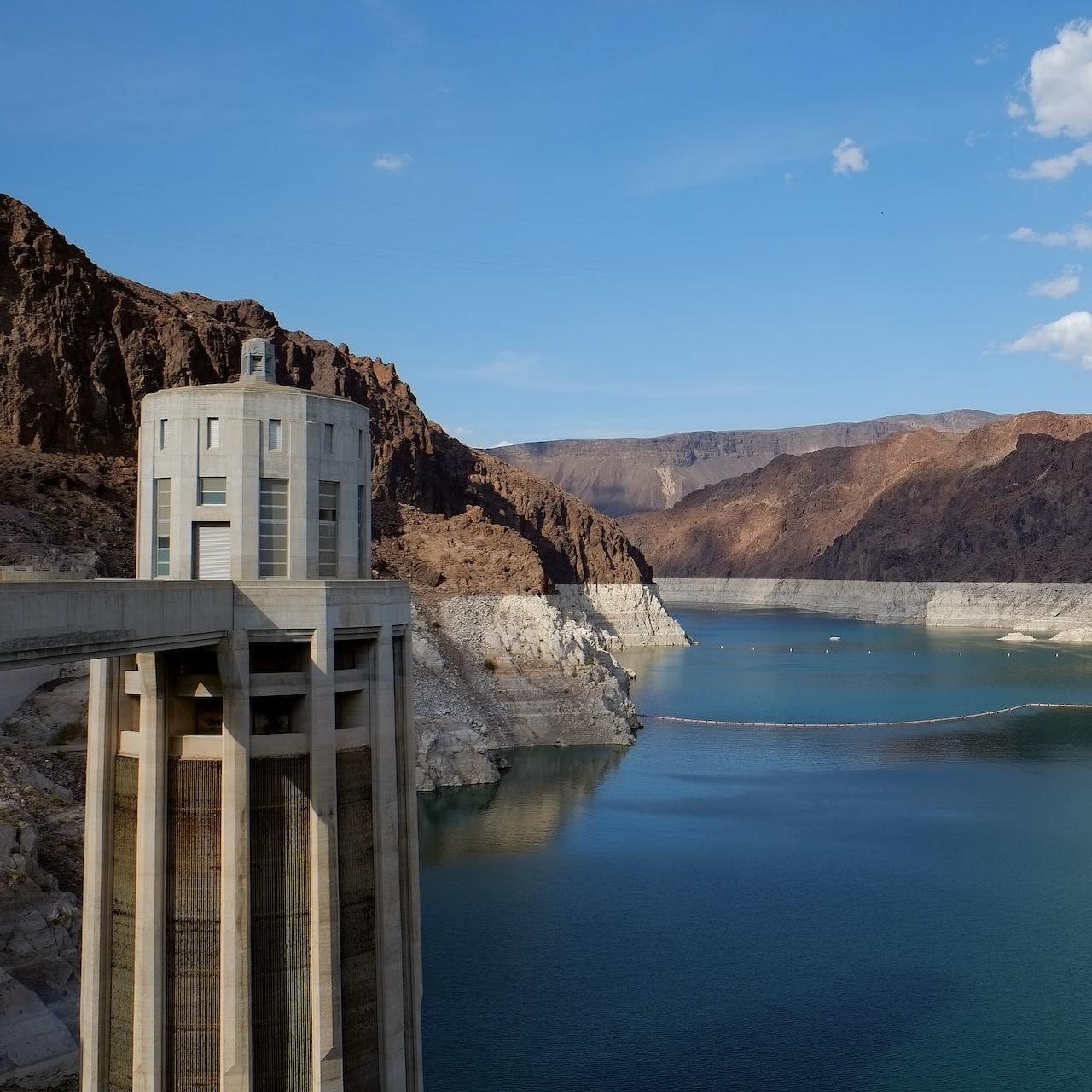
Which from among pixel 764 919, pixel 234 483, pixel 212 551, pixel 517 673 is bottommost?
pixel 764 919

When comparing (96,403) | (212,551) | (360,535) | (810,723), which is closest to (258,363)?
(360,535)

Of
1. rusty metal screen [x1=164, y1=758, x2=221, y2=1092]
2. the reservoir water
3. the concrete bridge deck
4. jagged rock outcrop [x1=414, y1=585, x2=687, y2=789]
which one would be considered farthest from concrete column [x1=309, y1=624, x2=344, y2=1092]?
jagged rock outcrop [x1=414, y1=585, x2=687, y2=789]

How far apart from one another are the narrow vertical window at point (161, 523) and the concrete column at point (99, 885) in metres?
1.38

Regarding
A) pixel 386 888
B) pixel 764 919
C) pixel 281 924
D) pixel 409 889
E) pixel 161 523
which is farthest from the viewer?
pixel 764 919

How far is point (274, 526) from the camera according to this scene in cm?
1700

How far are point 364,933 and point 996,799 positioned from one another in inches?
2140

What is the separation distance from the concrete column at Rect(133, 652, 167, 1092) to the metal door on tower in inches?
53.8

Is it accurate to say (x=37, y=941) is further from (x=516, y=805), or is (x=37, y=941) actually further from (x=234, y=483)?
(x=516, y=805)

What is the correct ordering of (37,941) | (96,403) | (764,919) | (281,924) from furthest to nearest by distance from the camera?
(96,403) < (764,919) < (37,941) < (281,924)

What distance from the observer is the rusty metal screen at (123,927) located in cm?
1606

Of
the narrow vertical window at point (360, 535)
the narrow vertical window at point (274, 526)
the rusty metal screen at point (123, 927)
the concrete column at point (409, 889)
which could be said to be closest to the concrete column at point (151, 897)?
the rusty metal screen at point (123, 927)

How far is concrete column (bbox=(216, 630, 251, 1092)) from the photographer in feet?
51.2

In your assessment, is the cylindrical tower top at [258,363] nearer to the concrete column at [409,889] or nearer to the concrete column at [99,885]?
the concrete column at [99,885]

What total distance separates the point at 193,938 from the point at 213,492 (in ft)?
18.0
